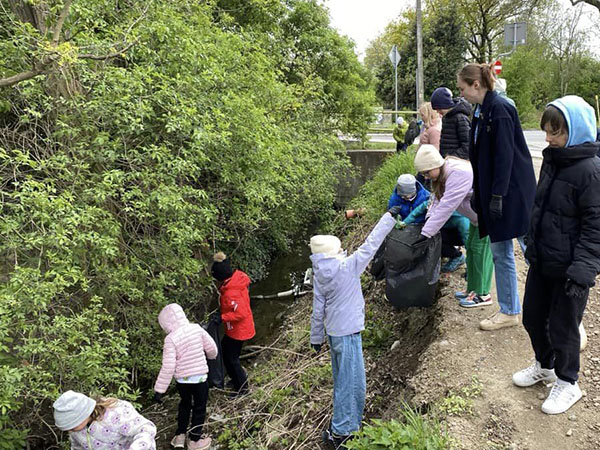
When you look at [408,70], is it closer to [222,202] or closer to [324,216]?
[324,216]

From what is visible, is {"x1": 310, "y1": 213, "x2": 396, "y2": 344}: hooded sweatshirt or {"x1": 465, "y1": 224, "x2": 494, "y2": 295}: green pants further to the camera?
{"x1": 465, "y1": 224, "x2": 494, "y2": 295}: green pants

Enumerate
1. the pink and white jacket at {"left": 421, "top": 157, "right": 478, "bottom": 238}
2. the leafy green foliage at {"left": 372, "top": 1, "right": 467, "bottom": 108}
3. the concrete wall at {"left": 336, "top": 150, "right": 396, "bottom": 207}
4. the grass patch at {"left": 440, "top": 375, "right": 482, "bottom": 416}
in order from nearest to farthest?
the grass patch at {"left": 440, "top": 375, "right": 482, "bottom": 416} < the pink and white jacket at {"left": 421, "top": 157, "right": 478, "bottom": 238} < the concrete wall at {"left": 336, "top": 150, "right": 396, "bottom": 207} < the leafy green foliage at {"left": 372, "top": 1, "right": 467, "bottom": 108}

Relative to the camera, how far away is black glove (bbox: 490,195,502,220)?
330cm

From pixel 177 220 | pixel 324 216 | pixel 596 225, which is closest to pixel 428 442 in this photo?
pixel 596 225

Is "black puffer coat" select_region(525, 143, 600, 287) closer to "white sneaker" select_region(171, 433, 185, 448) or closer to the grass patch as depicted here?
the grass patch

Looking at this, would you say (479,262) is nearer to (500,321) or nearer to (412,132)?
(500,321)

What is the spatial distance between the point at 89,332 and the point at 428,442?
2870mm

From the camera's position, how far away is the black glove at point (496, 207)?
130 inches

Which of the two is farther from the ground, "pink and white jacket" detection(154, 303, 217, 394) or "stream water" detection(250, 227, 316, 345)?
"pink and white jacket" detection(154, 303, 217, 394)

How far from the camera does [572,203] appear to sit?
2553 mm

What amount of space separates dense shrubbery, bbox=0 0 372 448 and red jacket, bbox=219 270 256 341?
45 centimetres

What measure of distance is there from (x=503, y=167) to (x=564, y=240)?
833 mm

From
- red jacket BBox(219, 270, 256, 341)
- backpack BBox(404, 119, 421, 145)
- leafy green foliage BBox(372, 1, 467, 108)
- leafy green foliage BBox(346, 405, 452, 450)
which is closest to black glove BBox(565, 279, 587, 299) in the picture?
leafy green foliage BBox(346, 405, 452, 450)

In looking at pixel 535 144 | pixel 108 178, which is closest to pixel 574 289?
pixel 108 178
